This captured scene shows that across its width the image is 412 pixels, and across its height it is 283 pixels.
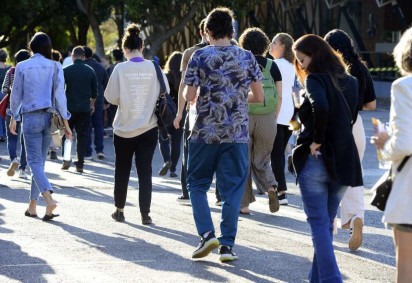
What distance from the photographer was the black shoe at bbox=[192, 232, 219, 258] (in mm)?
7918

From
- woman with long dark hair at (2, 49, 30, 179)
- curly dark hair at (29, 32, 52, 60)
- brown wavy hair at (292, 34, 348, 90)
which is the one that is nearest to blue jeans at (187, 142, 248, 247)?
brown wavy hair at (292, 34, 348, 90)

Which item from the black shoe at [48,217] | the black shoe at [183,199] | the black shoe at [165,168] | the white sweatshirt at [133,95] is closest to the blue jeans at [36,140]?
the black shoe at [48,217]

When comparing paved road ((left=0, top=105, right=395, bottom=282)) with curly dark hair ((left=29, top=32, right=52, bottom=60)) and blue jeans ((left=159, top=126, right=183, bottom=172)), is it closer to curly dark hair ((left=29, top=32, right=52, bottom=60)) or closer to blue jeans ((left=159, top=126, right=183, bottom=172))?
curly dark hair ((left=29, top=32, right=52, bottom=60))

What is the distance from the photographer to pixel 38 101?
9984mm

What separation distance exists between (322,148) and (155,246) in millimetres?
2554

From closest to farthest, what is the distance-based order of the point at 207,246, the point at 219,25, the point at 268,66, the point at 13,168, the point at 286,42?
the point at 207,246, the point at 219,25, the point at 268,66, the point at 286,42, the point at 13,168

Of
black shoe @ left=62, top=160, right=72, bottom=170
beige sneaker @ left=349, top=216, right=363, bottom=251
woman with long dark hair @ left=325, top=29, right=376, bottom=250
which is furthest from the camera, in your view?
black shoe @ left=62, top=160, right=72, bottom=170

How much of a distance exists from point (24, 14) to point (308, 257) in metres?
32.8

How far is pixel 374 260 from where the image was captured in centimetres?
821

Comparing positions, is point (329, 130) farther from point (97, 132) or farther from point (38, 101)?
point (97, 132)

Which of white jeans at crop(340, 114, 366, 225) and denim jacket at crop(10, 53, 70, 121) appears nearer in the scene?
white jeans at crop(340, 114, 366, 225)

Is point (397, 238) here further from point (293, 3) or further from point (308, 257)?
point (293, 3)

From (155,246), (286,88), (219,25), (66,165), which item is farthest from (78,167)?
(219,25)

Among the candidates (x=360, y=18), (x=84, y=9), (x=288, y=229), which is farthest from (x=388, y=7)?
(x=288, y=229)
